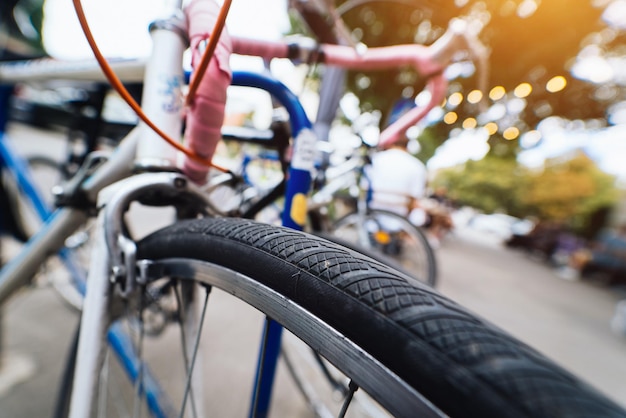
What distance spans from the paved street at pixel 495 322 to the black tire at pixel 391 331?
105 cm

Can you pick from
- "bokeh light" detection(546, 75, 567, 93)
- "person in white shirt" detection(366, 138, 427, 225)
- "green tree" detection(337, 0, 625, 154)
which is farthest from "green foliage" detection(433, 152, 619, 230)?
"person in white shirt" detection(366, 138, 427, 225)

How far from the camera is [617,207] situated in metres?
11.5

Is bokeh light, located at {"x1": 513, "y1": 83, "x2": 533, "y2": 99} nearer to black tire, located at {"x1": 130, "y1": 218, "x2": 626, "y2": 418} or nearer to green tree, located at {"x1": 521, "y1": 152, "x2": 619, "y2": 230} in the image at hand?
black tire, located at {"x1": 130, "y1": 218, "x2": 626, "y2": 418}

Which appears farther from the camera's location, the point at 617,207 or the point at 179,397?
the point at 617,207

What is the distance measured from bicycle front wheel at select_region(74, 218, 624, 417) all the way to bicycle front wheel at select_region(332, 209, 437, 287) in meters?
1.56

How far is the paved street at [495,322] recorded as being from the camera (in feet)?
3.72

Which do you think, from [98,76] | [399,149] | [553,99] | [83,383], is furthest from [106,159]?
[553,99]

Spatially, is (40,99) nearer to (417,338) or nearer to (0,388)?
(0,388)

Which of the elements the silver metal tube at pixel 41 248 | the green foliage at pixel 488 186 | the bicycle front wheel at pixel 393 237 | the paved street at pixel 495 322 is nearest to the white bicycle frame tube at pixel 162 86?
the silver metal tube at pixel 41 248

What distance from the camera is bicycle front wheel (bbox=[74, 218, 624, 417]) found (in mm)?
224

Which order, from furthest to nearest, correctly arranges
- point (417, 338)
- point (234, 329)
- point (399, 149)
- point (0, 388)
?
point (399, 149)
point (234, 329)
point (0, 388)
point (417, 338)

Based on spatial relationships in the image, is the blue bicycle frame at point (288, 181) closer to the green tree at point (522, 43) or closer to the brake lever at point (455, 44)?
the brake lever at point (455, 44)

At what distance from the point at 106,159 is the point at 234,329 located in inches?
50.1

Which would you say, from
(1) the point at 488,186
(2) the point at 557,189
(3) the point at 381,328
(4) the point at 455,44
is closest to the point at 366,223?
(4) the point at 455,44
